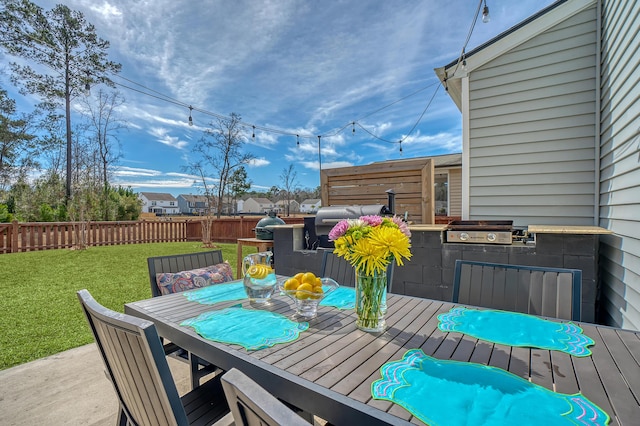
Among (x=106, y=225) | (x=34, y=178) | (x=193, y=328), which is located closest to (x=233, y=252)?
(x=106, y=225)

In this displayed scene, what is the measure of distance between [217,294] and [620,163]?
313cm

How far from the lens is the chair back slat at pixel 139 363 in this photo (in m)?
0.81

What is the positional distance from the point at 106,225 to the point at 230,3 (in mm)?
7572

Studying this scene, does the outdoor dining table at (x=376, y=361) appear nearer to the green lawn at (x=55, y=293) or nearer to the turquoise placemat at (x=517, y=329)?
the turquoise placemat at (x=517, y=329)

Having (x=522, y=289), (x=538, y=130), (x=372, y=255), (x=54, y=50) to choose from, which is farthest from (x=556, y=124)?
(x=54, y=50)

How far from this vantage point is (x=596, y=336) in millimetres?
1143

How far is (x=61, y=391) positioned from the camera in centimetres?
196

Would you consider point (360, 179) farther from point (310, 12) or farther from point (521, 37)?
point (310, 12)

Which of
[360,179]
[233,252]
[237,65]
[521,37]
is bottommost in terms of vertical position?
[233,252]

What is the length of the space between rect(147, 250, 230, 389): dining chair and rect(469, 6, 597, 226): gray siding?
3184mm

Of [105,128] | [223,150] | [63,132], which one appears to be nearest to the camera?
[63,132]

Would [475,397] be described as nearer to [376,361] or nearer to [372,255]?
[376,361]

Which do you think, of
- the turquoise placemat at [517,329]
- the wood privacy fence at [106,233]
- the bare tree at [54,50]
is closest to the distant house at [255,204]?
the wood privacy fence at [106,233]

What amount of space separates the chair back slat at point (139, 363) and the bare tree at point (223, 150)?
1248cm
